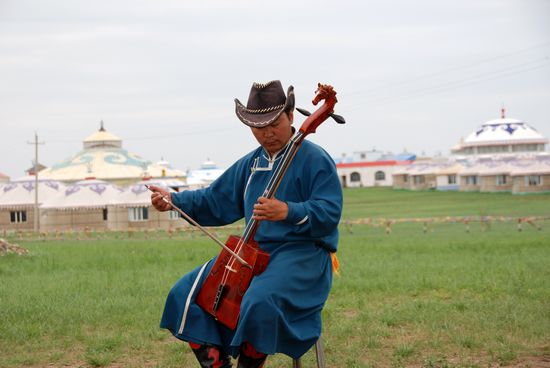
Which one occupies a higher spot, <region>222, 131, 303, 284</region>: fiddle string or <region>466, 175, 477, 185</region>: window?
<region>466, 175, 477, 185</region>: window

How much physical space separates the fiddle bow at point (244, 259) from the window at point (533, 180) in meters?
67.5

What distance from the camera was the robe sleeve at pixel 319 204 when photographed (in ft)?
16.2

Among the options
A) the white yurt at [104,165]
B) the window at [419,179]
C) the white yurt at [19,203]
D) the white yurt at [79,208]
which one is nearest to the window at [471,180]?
the window at [419,179]

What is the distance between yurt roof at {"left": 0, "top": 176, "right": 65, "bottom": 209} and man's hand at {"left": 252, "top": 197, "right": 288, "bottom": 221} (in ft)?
167

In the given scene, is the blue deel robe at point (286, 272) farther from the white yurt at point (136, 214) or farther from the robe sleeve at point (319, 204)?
the white yurt at point (136, 214)

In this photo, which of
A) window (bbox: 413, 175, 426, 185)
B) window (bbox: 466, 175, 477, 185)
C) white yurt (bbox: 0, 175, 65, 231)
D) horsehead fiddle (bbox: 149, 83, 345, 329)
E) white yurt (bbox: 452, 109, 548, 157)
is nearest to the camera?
horsehead fiddle (bbox: 149, 83, 345, 329)

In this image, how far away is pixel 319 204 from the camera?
501cm

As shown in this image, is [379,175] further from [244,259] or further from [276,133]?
[244,259]

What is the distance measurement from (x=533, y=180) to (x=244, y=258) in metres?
68.1

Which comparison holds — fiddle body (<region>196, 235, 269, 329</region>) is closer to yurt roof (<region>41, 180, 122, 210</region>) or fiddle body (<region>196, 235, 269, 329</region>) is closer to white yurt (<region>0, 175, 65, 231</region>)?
yurt roof (<region>41, 180, 122, 210</region>)

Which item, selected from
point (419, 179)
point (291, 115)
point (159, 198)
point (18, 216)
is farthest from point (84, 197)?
point (291, 115)

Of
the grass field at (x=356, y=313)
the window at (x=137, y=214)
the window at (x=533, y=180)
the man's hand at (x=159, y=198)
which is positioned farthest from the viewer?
the window at (x=533, y=180)

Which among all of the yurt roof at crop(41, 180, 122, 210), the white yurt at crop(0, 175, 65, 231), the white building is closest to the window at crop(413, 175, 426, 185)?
the white building

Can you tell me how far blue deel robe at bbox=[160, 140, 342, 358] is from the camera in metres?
4.87
